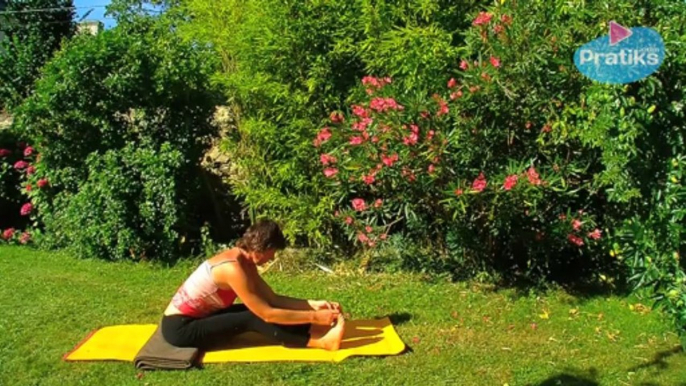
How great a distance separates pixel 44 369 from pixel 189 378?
93 cm

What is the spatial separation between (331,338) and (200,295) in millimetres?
890

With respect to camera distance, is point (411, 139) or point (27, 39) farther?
point (27, 39)

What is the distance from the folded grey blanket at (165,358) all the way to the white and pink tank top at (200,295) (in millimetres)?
244

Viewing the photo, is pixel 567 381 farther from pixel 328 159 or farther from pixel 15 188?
pixel 15 188

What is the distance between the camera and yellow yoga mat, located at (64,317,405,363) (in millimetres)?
4391

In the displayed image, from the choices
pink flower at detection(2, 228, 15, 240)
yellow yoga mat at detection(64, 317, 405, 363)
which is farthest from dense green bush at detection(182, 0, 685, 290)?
pink flower at detection(2, 228, 15, 240)

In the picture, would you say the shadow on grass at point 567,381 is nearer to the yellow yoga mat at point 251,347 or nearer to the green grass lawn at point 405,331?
the green grass lawn at point 405,331

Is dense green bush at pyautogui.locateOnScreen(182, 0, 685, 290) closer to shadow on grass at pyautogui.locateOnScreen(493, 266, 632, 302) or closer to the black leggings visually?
shadow on grass at pyautogui.locateOnScreen(493, 266, 632, 302)

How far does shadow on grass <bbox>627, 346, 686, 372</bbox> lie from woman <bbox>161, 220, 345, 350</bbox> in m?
1.89

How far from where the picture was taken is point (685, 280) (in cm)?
328

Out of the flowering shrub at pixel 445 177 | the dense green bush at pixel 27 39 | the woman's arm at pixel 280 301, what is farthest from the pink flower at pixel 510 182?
the dense green bush at pixel 27 39

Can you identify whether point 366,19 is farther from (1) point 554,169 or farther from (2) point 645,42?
(2) point 645,42

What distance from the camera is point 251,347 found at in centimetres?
455

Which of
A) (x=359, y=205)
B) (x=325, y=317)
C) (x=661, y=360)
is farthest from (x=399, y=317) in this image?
(x=661, y=360)
